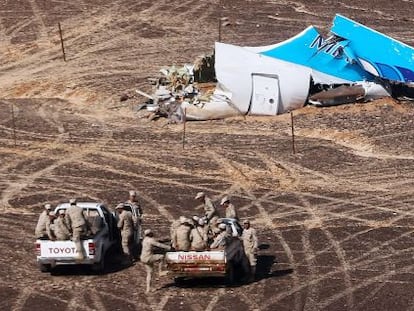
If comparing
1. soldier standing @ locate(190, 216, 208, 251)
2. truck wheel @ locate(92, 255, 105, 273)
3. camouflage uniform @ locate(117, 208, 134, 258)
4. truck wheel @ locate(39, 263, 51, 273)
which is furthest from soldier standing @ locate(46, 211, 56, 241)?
soldier standing @ locate(190, 216, 208, 251)

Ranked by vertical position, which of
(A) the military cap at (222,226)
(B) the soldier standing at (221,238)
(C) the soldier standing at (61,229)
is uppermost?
(A) the military cap at (222,226)

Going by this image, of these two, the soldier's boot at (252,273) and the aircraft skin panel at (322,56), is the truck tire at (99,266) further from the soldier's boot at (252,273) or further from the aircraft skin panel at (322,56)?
the aircraft skin panel at (322,56)

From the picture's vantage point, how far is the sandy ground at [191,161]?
2580 centimetres

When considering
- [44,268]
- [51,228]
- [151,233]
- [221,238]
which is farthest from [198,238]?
[44,268]

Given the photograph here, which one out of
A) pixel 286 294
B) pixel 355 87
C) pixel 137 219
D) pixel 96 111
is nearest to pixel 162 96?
pixel 96 111

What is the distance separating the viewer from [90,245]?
84.8 ft

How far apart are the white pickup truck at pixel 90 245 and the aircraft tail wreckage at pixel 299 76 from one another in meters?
12.5

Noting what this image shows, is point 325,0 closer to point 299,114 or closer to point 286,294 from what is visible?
point 299,114

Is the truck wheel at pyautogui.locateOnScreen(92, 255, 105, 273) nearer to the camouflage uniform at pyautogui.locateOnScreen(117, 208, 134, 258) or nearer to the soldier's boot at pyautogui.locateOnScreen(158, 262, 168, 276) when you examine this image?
the camouflage uniform at pyautogui.locateOnScreen(117, 208, 134, 258)

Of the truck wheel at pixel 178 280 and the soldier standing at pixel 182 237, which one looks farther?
the truck wheel at pixel 178 280

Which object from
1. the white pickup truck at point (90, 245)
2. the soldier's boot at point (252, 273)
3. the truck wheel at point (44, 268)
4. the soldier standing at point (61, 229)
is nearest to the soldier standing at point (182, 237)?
the soldier's boot at point (252, 273)

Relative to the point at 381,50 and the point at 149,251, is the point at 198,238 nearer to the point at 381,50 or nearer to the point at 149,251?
the point at 149,251

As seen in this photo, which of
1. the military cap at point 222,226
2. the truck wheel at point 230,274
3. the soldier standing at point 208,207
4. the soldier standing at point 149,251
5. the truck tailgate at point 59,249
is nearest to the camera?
the soldier standing at point 149,251

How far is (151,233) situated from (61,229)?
2074 mm
